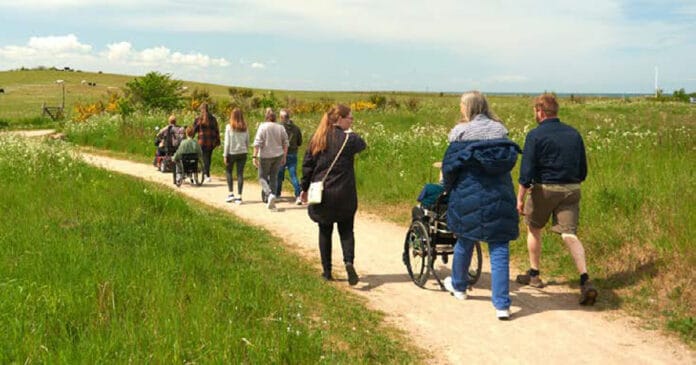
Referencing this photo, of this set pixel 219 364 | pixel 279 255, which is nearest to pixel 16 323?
pixel 219 364

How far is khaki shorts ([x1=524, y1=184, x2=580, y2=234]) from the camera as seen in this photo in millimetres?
6453

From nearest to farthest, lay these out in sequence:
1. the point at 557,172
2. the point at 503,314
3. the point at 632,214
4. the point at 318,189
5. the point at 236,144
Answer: the point at 503,314, the point at 557,172, the point at 318,189, the point at 632,214, the point at 236,144

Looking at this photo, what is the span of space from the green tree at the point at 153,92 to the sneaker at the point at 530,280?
31.2 m

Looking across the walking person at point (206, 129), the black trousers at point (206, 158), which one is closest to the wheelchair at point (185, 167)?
the black trousers at point (206, 158)

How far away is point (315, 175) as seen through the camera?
6977mm

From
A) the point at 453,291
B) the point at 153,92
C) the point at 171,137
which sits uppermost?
the point at 153,92

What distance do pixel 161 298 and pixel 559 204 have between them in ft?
14.6

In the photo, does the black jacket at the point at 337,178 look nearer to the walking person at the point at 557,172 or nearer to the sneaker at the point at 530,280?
the walking person at the point at 557,172

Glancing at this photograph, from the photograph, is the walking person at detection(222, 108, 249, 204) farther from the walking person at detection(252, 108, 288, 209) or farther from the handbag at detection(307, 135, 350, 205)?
the handbag at detection(307, 135, 350, 205)

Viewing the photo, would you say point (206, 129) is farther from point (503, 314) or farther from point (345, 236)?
point (503, 314)

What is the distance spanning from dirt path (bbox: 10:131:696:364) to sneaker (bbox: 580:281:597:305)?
0.26ft

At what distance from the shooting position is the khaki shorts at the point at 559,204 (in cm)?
645

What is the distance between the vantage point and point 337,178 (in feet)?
22.6

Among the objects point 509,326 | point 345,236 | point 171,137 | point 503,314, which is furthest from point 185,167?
point 509,326
